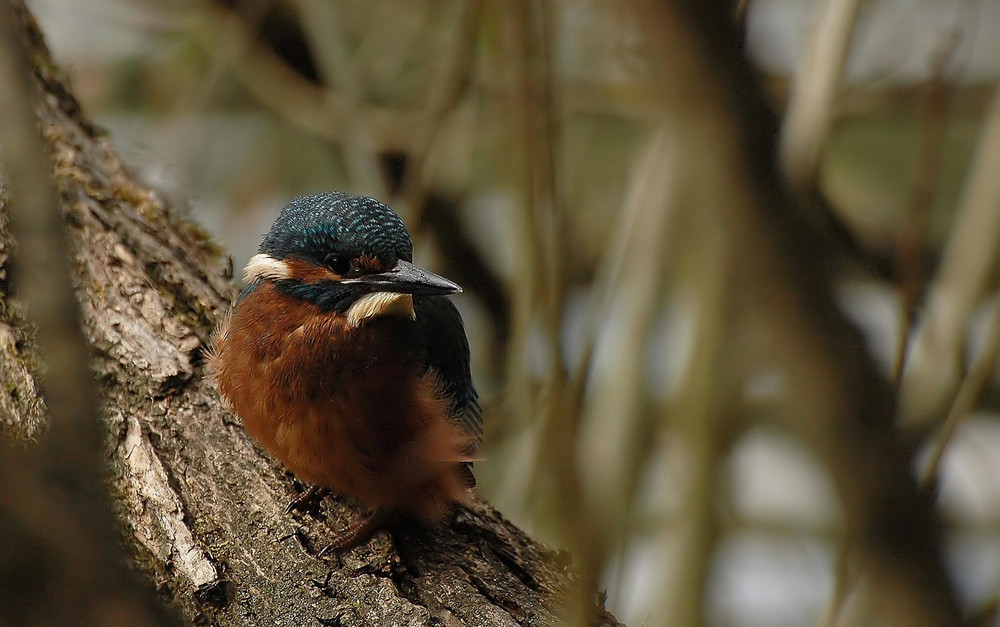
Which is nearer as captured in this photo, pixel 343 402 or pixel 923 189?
pixel 343 402

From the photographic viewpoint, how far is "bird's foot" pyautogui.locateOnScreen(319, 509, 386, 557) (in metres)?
2.73

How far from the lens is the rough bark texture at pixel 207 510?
2.52 metres

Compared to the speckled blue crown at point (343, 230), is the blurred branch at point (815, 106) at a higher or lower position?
higher

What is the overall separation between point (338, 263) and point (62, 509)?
7.01 ft

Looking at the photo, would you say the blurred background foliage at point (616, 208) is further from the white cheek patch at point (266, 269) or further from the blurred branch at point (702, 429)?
the white cheek patch at point (266, 269)

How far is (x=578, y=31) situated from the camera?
5668 mm

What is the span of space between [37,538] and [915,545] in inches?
131

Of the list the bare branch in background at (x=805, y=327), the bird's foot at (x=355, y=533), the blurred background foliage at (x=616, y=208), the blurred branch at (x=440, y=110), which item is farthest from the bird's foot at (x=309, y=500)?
the blurred branch at (x=440, y=110)

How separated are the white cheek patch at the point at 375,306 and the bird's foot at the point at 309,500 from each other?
525mm

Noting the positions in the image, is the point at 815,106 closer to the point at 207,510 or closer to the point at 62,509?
the point at 207,510

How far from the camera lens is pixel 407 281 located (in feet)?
9.77

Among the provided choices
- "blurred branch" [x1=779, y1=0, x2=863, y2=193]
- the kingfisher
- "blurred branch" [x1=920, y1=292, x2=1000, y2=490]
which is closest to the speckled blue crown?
the kingfisher

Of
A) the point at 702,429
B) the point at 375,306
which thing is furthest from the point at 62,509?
the point at 702,429

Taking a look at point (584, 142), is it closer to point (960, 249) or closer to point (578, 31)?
point (578, 31)
